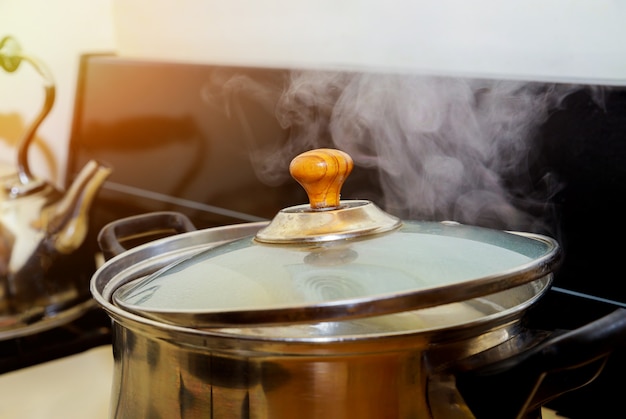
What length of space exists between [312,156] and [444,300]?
8.8 inches

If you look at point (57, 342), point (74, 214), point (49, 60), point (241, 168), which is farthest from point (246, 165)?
point (49, 60)

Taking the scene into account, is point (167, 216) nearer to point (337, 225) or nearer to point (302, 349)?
point (337, 225)

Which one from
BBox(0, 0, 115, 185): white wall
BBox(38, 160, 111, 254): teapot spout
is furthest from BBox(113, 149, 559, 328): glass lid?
BBox(0, 0, 115, 185): white wall

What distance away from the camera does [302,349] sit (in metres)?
0.47

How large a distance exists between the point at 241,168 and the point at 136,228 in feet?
1.10

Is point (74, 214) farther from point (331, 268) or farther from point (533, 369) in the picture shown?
point (533, 369)

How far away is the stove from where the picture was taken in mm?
731

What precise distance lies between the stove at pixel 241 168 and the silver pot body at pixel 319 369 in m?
0.12

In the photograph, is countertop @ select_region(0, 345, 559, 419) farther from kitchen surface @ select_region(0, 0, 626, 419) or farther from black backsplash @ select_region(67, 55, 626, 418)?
black backsplash @ select_region(67, 55, 626, 418)

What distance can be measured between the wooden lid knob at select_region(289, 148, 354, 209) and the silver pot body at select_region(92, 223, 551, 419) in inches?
7.2

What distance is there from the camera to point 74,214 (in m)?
1.12

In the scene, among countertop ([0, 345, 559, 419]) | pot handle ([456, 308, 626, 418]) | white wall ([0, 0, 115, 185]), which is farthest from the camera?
white wall ([0, 0, 115, 185])

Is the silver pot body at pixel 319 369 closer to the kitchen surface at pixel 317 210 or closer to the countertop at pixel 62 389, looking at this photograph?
the kitchen surface at pixel 317 210

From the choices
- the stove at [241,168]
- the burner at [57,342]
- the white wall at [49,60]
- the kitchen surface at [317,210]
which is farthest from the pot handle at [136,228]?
the white wall at [49,60]
